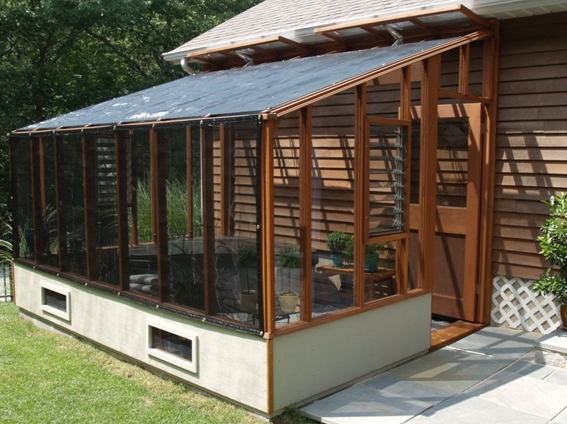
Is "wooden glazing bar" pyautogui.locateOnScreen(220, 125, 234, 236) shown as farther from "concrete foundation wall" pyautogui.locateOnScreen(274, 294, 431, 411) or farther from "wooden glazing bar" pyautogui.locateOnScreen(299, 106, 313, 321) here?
"concrete foundation wall" pyautogui.locateOnScreen(274, 294, 431, 411)

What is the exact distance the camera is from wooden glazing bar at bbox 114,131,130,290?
4957 millimetres

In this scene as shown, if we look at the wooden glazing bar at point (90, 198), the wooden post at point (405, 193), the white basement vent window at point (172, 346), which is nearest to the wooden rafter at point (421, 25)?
the wooden post at point (405, 193)

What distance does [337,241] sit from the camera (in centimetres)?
439

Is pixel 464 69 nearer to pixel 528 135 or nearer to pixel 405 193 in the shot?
pixel 528 135

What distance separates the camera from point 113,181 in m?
5.09

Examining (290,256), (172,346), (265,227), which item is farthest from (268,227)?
(172,346)

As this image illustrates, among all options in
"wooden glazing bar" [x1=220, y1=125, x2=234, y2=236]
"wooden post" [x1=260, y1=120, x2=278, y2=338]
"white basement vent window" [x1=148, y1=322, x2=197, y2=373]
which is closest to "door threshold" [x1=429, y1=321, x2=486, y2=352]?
"wooden post" [x1=260, y1=120, x2=278, y2=338]

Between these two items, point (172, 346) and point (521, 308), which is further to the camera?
point (521, 308)

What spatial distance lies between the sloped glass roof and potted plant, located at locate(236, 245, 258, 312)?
88 cm

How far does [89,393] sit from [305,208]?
6.96 feet

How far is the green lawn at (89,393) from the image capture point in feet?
13.2

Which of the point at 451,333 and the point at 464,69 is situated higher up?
the point at 464,69

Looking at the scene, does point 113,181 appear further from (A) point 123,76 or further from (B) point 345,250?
(A) point 123,76

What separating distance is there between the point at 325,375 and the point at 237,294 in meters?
0.82
